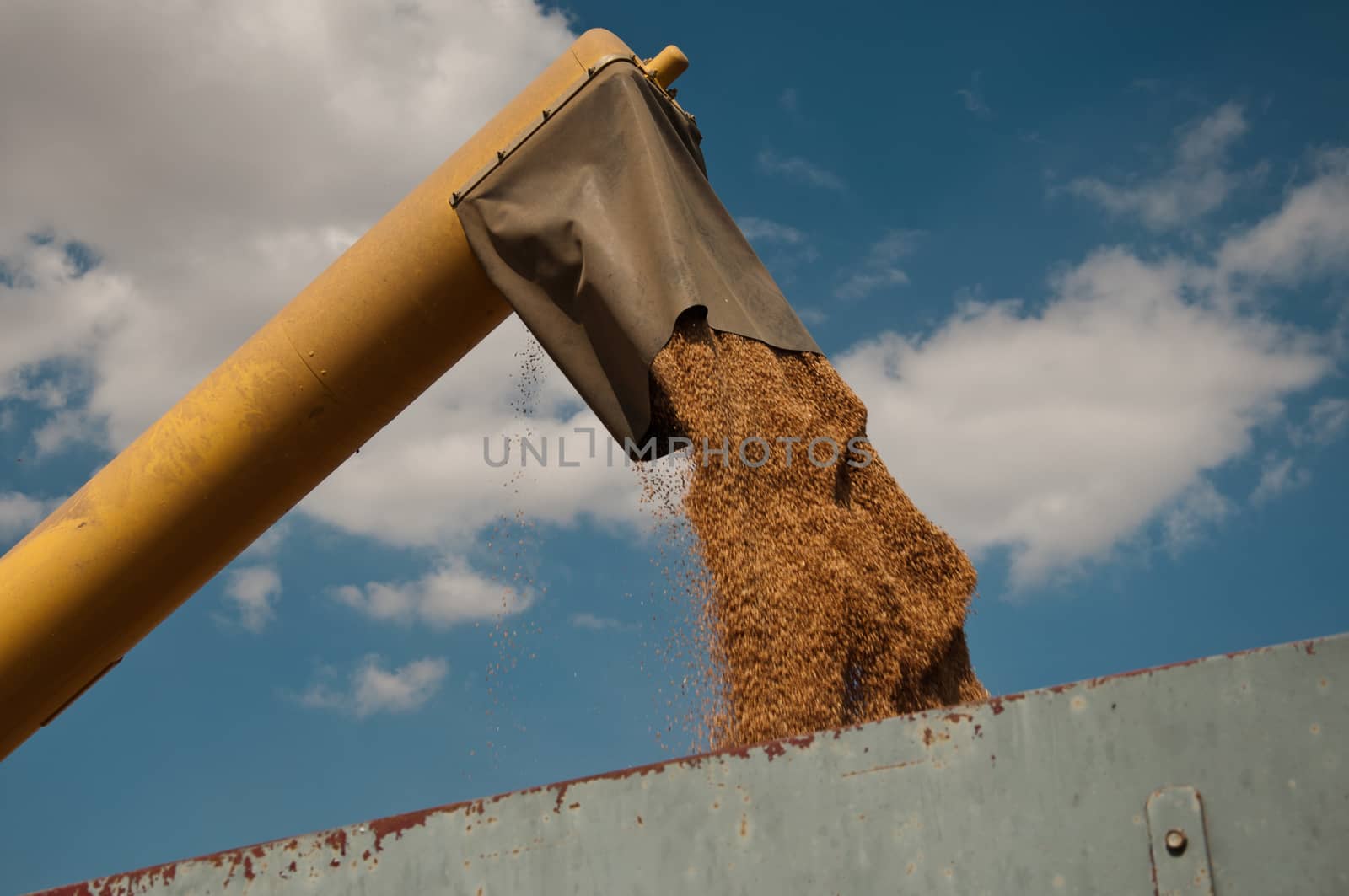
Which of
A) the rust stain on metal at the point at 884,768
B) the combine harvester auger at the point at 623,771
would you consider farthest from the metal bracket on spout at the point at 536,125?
the rust stain on metal at the point at 884,768

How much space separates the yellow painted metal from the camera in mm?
4160

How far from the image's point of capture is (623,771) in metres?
2.01

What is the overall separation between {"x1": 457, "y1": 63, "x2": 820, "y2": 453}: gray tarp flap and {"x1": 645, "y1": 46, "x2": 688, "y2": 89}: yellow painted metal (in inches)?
9.4

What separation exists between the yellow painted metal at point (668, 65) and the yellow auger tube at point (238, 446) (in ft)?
1.66

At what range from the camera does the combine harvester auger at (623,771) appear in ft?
5.62

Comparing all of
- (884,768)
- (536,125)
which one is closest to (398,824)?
(884,768)

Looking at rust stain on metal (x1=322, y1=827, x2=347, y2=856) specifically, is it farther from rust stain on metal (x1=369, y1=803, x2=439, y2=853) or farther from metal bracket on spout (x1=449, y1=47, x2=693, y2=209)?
metal bracket on spout (x1=449, y1=47, x2=693, y2=209)

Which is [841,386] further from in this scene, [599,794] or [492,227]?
[599,794]

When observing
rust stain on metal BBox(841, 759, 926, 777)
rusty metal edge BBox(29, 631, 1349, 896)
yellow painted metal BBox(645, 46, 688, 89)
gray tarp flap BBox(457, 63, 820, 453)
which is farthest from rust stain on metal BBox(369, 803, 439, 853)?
yellow painted metal BBox(645, 46, 688, 89)

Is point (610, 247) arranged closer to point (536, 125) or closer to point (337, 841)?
point (536, 125)

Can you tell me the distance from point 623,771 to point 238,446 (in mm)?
2221

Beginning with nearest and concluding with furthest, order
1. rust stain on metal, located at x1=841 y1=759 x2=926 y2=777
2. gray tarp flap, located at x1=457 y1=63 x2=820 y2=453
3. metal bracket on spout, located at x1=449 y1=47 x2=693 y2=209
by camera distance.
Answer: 1. rust stain on metal, located at x1=841 y1=759 x2=926 y2=777
2. gray tarp flap, located at x1=457 y1=63 x2=820 y2=453
3. metal bracket on spout, located at x1=449 y1=47 x2=693 y2=209

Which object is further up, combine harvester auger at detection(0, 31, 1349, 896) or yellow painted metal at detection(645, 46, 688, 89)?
yellow painted metal at detection(645, 46, 688, 89)

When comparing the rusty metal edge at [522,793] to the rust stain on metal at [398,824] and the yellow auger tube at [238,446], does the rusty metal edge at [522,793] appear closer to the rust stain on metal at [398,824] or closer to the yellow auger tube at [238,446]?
the rust stain on metal at [398,824]
